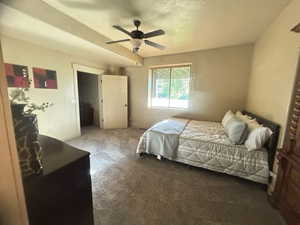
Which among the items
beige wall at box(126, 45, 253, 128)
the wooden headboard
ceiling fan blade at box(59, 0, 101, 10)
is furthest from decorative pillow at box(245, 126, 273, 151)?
ceiling fan blade at box(59, 0, 101, 10)

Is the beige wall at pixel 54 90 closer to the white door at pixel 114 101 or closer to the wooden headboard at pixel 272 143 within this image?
the white door at pixel 114 101

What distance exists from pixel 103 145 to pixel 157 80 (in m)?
2.67

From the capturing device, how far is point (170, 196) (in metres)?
1.70

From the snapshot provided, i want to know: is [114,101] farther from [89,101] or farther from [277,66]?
[277,66]

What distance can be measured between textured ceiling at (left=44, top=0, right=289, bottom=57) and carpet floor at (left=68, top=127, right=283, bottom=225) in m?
2.47

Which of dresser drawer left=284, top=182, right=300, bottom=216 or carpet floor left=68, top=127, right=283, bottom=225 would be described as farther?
carpet floor left=68, top=127, right=283, bottom=225

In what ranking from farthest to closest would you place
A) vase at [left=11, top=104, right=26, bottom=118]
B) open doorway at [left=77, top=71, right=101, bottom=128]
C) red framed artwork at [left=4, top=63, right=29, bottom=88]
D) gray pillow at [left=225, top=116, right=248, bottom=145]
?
1. open doorway at [left=77, top=71, right=101, bottom=128]
2. red framed artwork at [left=4, top=63, right=29, bottom=88]
3. gray pillow at [left=225, top=116, right=248, bottom=145]
4. vase at [left=11, top=104, right=26, bottom=118]

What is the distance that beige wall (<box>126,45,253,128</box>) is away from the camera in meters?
3.25

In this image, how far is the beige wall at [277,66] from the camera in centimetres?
160

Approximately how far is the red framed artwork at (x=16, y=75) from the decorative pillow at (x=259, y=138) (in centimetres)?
391

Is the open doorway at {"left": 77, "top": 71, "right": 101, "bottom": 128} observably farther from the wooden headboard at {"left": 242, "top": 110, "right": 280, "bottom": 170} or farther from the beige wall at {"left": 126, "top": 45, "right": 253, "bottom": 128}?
the wooden headboard at {"left": 242, "top": 110, "right": 280, "bottom": 170}

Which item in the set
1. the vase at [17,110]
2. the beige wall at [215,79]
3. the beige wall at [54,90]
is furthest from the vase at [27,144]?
the beige wall at [215,79]

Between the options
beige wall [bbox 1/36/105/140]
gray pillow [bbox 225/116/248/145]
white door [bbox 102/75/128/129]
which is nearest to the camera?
gray pillow [bbox 225/116/248/145]

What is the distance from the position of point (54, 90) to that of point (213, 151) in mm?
3585
